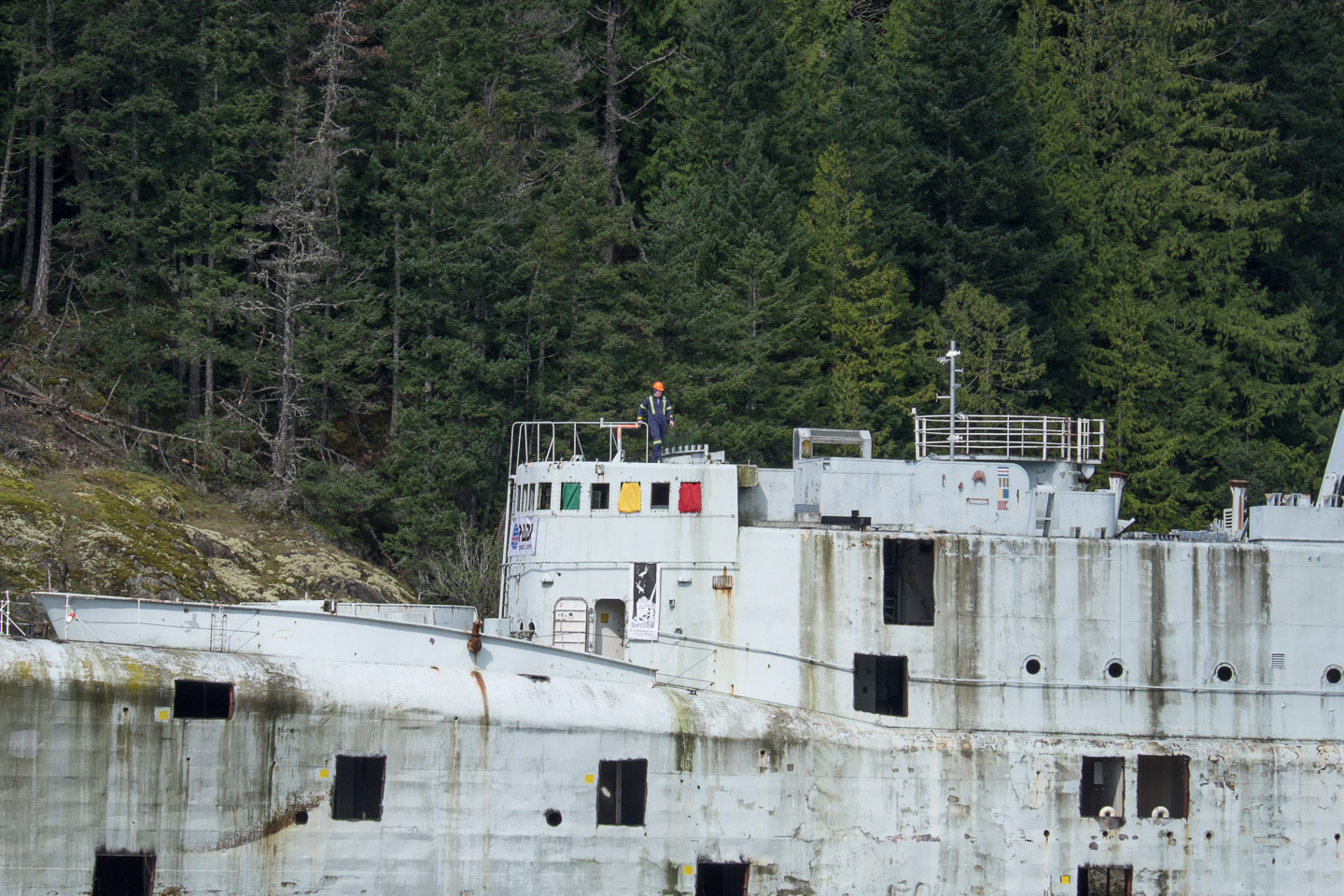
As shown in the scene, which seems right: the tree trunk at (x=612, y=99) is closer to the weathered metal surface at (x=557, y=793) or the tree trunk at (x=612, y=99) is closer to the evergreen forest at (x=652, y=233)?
the evergreen forest at (x=652, y=233)

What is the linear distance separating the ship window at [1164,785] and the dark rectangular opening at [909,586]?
367cm

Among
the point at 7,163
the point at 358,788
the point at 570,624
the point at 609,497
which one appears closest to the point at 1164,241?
the point at 609,497

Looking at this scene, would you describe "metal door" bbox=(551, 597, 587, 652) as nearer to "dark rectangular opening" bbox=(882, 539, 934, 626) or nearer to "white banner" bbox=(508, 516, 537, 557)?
"white banner" bbox=(508, 516, 537, 557)

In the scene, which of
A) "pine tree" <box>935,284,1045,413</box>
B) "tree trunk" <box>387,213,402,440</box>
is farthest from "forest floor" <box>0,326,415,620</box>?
"pine tree" <box>935,284,1045,413</box>

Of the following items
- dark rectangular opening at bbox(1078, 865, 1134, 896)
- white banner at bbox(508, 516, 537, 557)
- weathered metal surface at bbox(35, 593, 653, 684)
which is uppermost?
white banner at bbox(508, 516, 537, 557)

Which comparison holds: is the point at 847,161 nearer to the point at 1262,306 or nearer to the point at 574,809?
the point at 1262,306

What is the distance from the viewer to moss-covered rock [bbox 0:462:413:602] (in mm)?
29172

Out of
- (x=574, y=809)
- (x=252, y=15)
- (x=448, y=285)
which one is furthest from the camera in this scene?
(x=252, y=15)

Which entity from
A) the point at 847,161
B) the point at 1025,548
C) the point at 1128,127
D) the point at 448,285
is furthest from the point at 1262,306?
the point at 1025,548

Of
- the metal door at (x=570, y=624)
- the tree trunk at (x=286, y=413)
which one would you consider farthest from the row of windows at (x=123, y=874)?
the tree trunk at (x=286, y=413)

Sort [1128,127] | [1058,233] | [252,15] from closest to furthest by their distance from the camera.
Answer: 1. [252,15]
2. [1058,233]
3. [1128,127]

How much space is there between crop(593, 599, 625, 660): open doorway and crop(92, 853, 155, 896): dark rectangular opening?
22.2 feet

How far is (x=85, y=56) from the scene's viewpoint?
3978 centimetres

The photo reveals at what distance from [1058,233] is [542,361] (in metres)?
16.7
